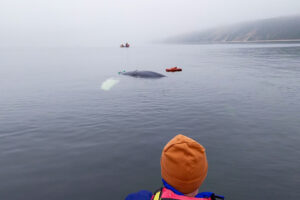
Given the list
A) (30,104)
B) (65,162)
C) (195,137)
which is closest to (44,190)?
(65,162)

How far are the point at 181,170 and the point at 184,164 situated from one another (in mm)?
108

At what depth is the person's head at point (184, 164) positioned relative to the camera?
3264 millimetres

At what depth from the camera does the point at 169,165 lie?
338cm

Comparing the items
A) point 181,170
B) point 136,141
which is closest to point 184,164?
point 181,170

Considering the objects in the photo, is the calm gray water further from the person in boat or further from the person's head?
the person's head

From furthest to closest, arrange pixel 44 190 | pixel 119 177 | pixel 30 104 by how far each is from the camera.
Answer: pixel 30 104 → pixel 119 177 → pixel 44 190

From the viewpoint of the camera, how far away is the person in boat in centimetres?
326

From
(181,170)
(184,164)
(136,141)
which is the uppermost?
(184,164)

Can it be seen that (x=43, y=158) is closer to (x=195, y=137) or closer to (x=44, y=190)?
(x=44, y=190)

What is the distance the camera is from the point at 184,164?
326cm

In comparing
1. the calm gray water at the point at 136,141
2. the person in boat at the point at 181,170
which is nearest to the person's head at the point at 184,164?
the person in boat at the point at 181,170

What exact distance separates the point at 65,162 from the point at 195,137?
5864 millimetres

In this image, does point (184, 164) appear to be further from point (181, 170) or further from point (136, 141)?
point (136, 141)

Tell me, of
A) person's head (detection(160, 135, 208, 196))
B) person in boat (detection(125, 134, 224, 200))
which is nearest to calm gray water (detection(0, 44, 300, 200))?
person in boat (detection(125, 134, 224, 200))
